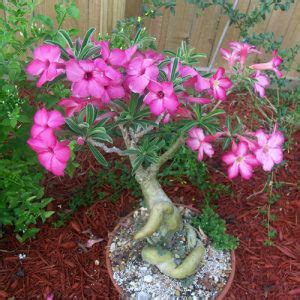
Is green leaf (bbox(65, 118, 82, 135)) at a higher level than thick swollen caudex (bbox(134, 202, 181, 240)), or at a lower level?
higher

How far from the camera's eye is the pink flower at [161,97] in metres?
1.34

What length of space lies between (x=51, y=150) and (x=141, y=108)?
447 millimetres

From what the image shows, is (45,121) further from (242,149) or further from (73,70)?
(242,149)

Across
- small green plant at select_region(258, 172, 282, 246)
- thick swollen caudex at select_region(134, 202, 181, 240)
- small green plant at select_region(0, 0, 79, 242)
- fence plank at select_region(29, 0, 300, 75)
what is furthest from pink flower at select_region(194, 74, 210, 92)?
fence plank at select_region(29, 0, 300, 75)

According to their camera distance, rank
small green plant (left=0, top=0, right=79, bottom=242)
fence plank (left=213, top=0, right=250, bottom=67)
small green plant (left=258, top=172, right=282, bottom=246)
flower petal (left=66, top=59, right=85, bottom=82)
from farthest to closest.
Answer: fence plank (left=213, top=0, right=250, bottom=67), small green plant (left=258, top=172, right=282, bottom=246), small green plant (left=0, top=0, right=79, bottom=242), flower petal (left=66, top=59, right=85, bottom=82)

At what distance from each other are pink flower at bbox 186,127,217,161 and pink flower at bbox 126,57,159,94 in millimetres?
324

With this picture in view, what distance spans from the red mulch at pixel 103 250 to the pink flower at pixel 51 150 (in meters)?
1.05

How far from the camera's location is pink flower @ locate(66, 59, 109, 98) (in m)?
1.29

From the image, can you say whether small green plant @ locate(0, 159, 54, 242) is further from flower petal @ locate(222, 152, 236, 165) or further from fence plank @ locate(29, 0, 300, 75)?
fence plank @ locate(29, 0, 300, 75)

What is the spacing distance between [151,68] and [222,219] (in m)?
1.33

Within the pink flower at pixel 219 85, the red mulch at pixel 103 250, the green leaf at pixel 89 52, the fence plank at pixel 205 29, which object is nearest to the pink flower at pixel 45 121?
the green leaf at pixel 89 52

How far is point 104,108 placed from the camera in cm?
164

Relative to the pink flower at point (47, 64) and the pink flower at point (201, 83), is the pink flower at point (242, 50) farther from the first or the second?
the pink flower at point (47, 64)

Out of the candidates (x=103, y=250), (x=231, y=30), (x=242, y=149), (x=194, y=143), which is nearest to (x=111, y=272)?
(x=103, y=250)
